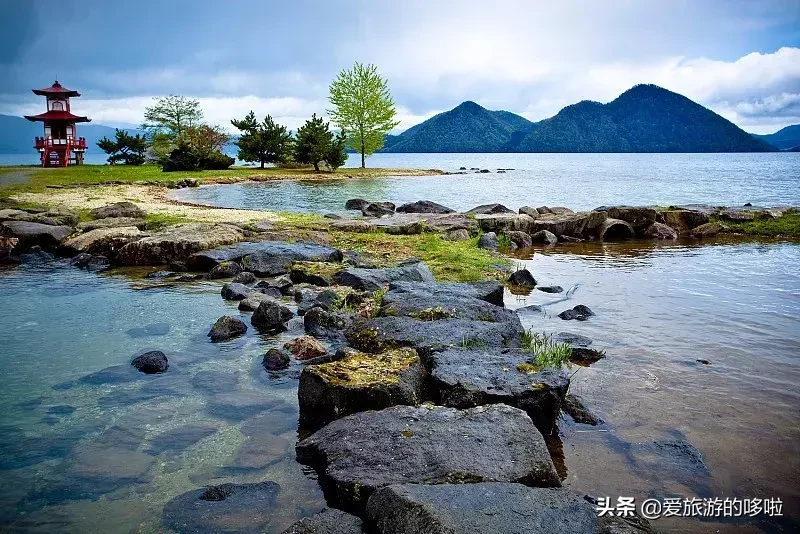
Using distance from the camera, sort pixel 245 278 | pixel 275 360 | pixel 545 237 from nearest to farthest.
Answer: pixel 275 360 < pixel 245 278 < pixel 545 237

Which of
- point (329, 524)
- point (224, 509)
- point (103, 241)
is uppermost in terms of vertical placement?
point (103, 241)

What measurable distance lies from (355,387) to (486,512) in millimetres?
2201

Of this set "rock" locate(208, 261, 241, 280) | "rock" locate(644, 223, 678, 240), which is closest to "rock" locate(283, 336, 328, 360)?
"rock" locate(208, 261, 241, 280)

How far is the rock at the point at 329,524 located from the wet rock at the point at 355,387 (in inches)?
65.3

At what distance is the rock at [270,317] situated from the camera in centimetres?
841

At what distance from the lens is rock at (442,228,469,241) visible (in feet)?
55.3

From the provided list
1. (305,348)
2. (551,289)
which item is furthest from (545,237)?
(305,348)

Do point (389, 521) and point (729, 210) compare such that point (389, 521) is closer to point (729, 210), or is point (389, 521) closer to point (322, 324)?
point (322, 324)

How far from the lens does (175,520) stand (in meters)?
3.94

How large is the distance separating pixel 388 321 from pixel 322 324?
51.6 inches

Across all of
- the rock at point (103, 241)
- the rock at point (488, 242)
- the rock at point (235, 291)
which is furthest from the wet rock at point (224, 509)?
the rock at point (488, 242)

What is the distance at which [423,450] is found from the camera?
4176 millimetres

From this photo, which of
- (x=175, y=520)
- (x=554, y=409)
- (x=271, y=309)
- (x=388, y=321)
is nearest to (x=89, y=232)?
(x=271, y=309)

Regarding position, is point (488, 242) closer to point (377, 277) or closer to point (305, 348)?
point (377, 277)
